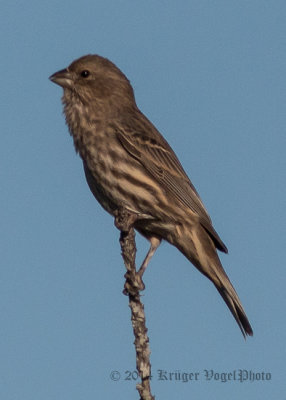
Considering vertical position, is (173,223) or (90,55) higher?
(90,55)

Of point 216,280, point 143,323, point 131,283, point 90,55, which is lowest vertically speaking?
point 143,323

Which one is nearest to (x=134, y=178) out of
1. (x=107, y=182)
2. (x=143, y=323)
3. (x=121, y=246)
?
(x=107, y=182)

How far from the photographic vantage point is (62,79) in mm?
9500

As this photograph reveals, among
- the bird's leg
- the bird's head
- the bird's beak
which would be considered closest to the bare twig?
the bird's leg

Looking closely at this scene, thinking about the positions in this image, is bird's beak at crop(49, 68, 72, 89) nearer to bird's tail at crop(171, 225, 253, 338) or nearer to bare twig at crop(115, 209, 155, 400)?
bird's tail at crop(171, 225, 253, 338)

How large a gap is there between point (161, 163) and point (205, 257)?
4.08 feet

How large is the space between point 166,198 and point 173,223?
0.30 metres

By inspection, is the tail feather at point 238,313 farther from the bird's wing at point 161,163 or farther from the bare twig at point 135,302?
the bare twig at point 135,302

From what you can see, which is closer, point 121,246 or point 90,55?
point 121,246

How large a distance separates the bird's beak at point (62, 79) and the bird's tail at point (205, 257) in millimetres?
2368

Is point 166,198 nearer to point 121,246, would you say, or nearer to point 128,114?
point 128,114

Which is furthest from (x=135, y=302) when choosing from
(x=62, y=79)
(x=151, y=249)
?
(x=62, y=79)

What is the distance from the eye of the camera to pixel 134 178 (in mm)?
8555

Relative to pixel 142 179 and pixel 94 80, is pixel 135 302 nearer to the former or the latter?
pixel 142 179
